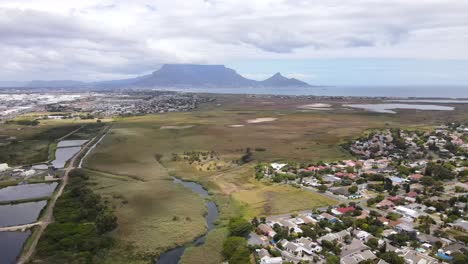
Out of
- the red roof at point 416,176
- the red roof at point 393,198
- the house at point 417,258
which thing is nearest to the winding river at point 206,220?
the house at point 417,258

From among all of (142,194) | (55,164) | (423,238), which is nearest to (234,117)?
(55,164)

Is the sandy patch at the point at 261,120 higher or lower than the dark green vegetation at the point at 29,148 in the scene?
higher

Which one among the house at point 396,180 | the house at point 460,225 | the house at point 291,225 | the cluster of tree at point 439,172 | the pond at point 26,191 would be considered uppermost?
the cluster of tree at point 439,172

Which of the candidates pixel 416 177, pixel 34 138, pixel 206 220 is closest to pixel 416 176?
pixel 416 177

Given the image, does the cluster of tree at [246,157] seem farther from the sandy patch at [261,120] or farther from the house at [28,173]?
the sandy patch at [261,120]

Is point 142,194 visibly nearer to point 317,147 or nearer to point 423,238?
point 423,238

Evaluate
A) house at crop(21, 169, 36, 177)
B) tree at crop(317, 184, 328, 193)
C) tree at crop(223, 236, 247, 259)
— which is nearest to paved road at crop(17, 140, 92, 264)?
house at crop(21, 169, 36, 177)
